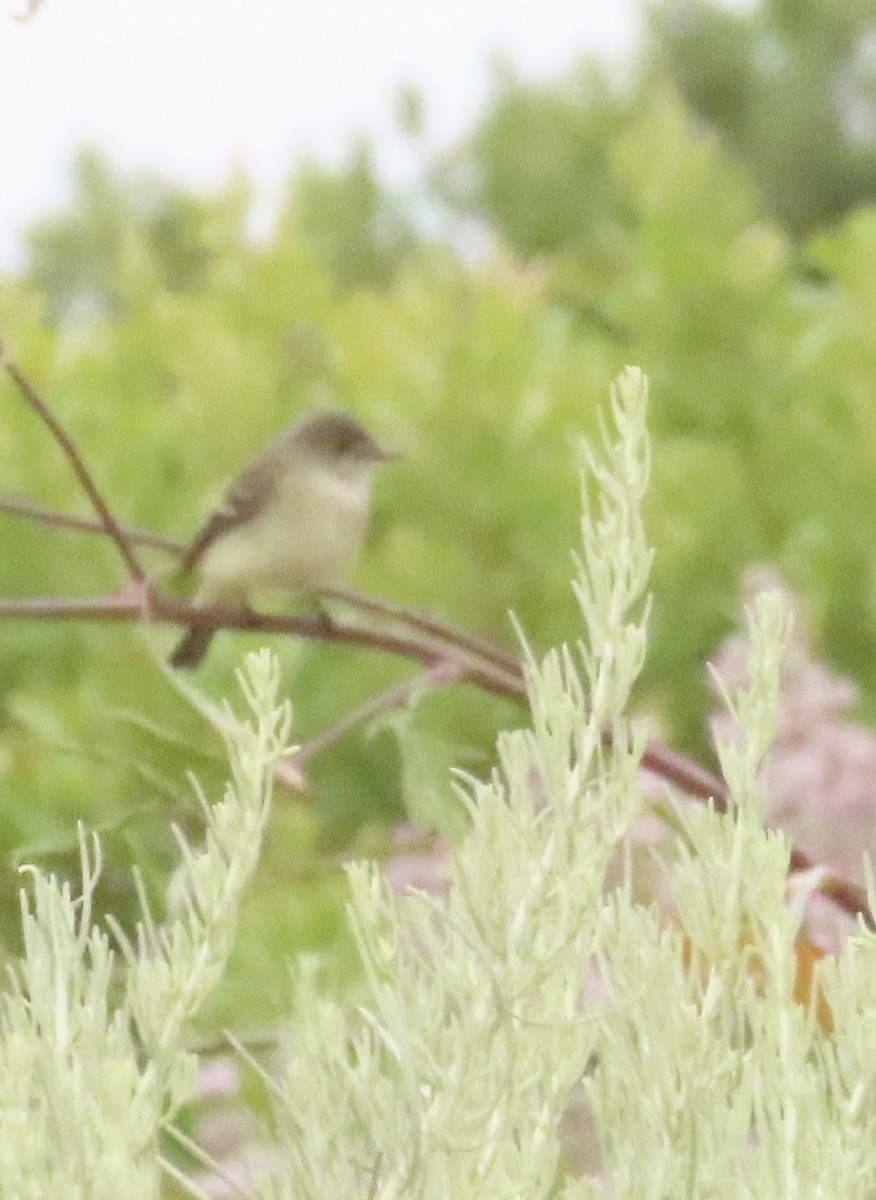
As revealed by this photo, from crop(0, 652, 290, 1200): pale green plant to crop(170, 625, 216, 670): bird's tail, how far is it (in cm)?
54

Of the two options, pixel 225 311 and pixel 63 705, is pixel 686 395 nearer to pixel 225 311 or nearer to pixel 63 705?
pixel 225 311

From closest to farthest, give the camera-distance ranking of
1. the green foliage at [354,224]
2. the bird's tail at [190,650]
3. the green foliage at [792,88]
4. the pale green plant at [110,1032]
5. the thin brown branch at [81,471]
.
→ the pale green plant at [110,1032] → the thin brown branch at [81,471] → the bird's tail at [190,650] → the green foliage at [354,224] → the green foliage at [792,88]

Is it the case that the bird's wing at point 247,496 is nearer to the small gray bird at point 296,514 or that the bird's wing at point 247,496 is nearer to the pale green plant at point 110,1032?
the small gray bird at point 296,514

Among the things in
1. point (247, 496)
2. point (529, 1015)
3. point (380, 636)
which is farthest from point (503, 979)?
point (247, 496)

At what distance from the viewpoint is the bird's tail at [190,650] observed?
0.89 meters

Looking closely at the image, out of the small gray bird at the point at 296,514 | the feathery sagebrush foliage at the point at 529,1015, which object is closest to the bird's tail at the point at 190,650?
the small gray bird at the point at 296,514

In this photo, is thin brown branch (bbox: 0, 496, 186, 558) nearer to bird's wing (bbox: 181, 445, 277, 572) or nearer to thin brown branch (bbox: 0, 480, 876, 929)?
thin brown branch (bbox: 0, 480, 876, 929)

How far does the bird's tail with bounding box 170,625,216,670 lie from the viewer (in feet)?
2.94

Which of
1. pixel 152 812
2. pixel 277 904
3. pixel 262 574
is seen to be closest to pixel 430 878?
pixel 277 904

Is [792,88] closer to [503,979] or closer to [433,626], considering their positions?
[433,626]

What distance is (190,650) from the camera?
36.1 inches

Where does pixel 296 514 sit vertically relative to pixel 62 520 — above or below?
above

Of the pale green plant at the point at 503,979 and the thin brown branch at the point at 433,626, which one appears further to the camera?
the thin brown branch at the point at 433,626

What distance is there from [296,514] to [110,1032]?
0.69 metres
